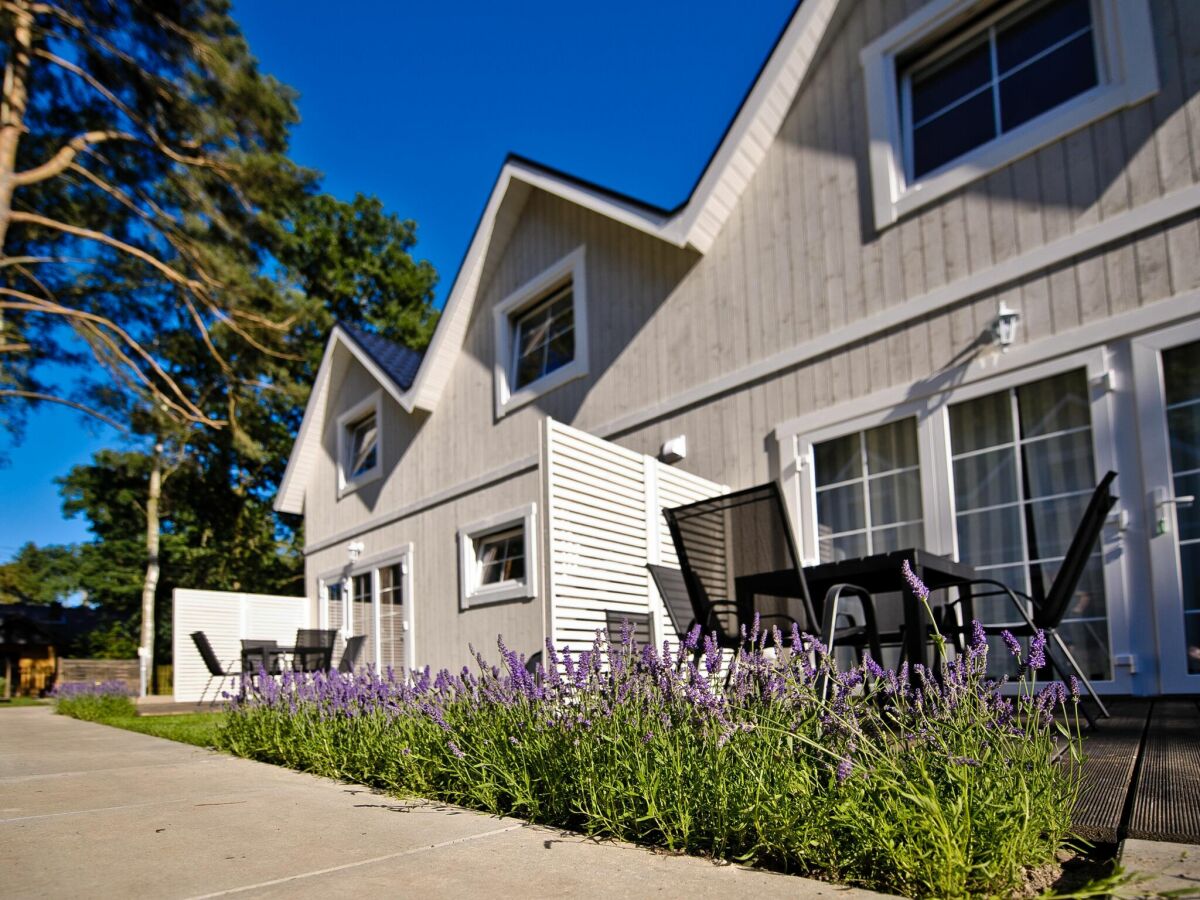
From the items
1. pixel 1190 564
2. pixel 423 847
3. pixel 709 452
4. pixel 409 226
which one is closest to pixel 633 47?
pixel 409 226

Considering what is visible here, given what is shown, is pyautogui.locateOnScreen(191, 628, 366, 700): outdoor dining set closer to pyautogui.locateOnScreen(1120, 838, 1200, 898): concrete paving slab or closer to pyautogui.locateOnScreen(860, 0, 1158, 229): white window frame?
pyautogui.locateOnScreen(860, 0, 1158, 229): white window frame

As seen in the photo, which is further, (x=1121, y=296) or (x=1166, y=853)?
(x=1121, y=296)

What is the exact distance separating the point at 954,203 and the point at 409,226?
69.8 ft

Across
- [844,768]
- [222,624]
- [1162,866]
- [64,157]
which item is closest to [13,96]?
[64,157]

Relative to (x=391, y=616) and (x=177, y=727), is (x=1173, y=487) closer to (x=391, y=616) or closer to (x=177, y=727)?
(x=177, y=727)

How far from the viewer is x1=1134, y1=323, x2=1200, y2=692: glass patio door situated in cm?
426

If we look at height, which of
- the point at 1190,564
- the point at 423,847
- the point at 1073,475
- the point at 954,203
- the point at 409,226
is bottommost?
the point at 423,847

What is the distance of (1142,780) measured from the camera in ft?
7.54

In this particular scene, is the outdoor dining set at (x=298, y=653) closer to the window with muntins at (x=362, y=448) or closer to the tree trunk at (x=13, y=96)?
the window with muntins at (x=362, y=448)

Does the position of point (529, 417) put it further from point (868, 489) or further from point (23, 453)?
point (23, 453)

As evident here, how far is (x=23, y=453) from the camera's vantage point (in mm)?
14922

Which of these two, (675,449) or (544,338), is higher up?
(544,338)

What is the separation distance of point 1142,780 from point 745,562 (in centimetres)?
156

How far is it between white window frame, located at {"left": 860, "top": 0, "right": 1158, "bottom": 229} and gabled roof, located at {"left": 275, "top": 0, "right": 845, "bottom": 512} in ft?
1.96
